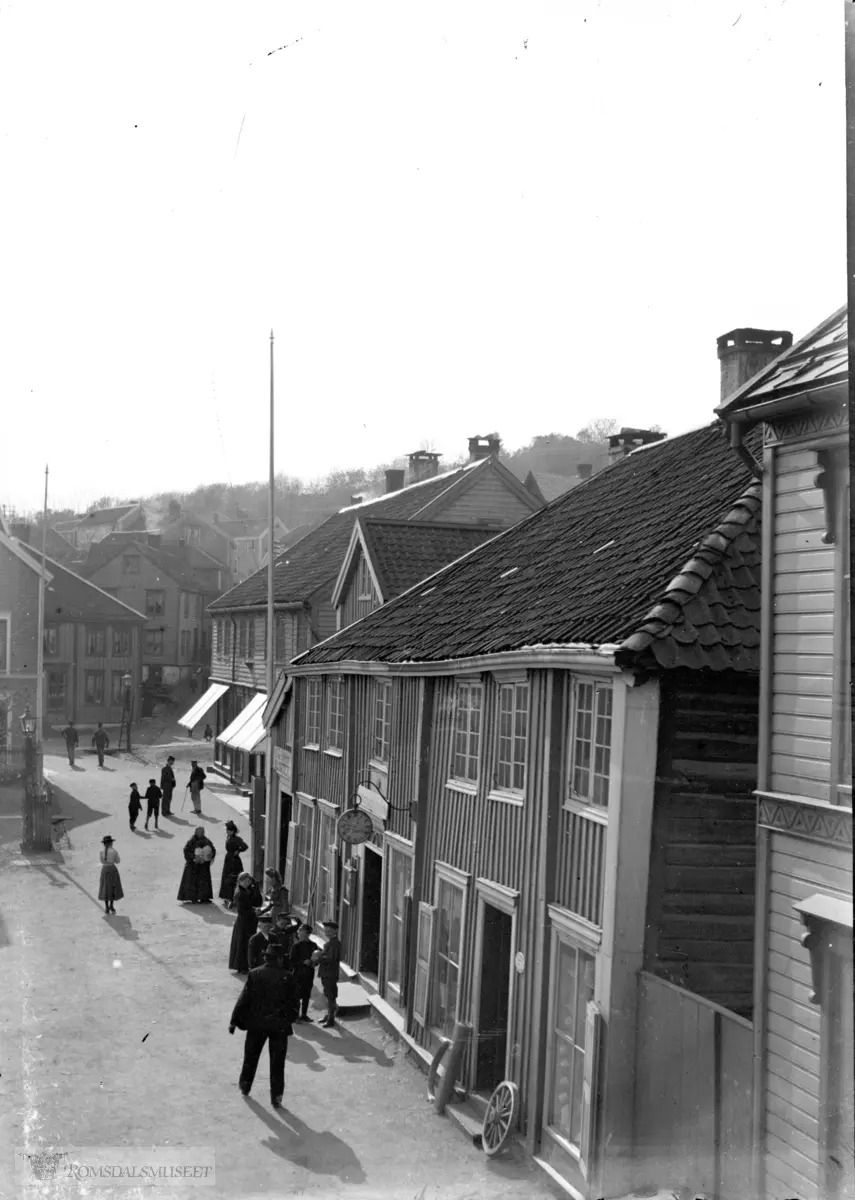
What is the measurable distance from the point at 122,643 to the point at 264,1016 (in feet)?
115

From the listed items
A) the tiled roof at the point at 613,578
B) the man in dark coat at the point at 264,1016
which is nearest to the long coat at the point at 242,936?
the tiled roof at the point at 613,578

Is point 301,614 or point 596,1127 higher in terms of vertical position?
point 301,614

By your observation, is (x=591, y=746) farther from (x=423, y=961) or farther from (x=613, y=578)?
(x=423, y=961)

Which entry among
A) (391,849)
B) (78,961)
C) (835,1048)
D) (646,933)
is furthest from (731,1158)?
(78,961)

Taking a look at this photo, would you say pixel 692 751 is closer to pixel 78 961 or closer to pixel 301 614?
pixel 78 961

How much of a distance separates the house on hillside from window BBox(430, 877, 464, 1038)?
934 cm

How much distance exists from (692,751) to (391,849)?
6841mm

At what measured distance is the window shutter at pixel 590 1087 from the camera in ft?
→ 28.3

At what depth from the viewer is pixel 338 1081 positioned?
39.9ft

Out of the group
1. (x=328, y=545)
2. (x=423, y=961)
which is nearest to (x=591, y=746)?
(x=423, y=961)

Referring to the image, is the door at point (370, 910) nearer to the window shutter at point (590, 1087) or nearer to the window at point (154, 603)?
the window shutter at point (590, 1087)

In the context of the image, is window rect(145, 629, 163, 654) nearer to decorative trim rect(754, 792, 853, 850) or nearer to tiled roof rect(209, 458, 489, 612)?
tiled roof rect(209, 458, 489, 612)

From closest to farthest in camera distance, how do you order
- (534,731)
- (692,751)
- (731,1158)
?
(731,1158) → (692,751) → (534,731)

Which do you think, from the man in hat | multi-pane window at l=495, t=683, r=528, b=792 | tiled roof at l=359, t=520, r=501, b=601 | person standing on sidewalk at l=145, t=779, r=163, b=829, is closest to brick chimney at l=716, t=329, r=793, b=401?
multi-pane window at l=495, t=683, r=528, b=792
